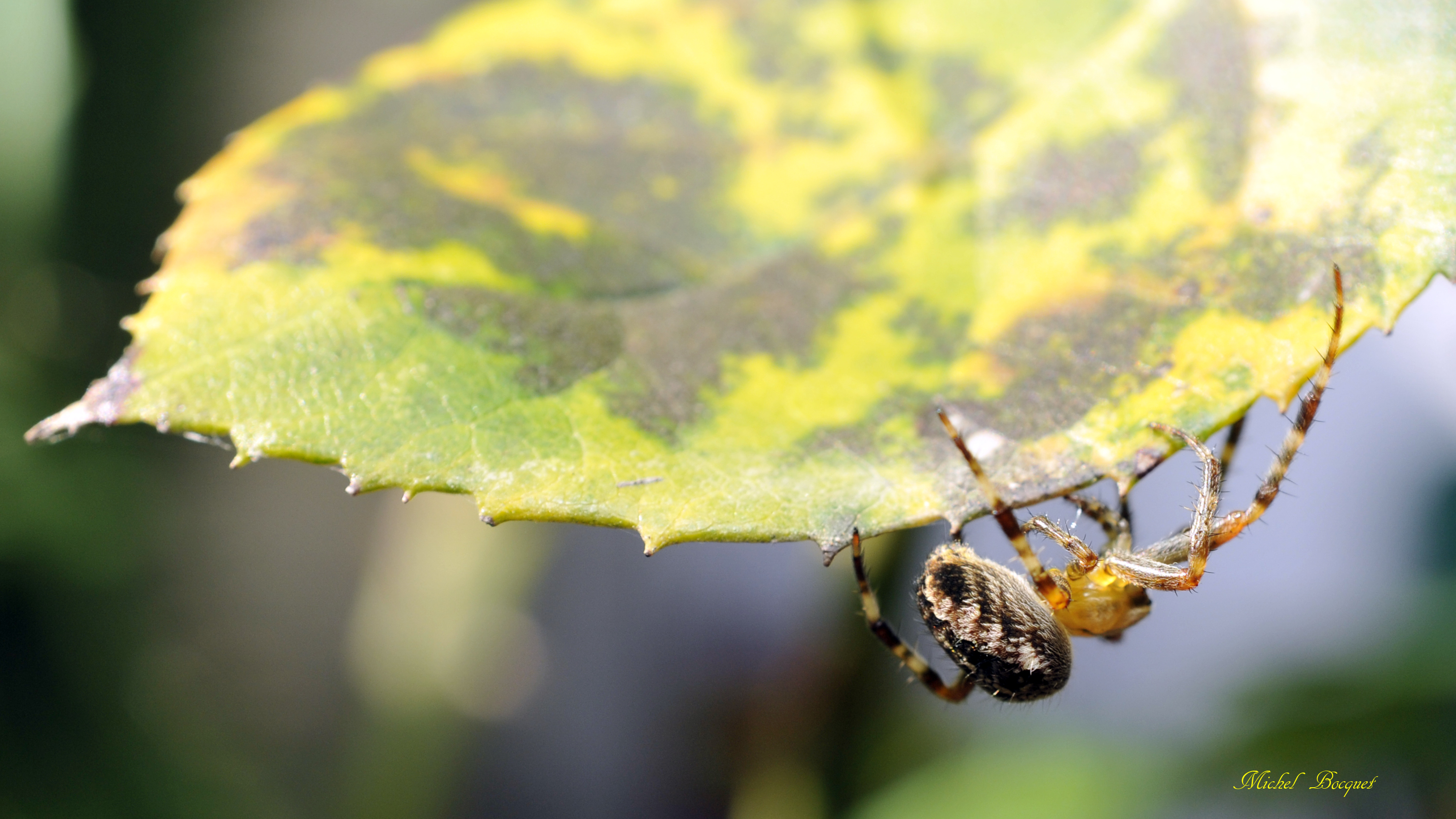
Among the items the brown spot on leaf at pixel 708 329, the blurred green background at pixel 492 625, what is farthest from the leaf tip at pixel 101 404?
the blurred green background at pixel 492 625

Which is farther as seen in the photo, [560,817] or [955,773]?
[560,817]

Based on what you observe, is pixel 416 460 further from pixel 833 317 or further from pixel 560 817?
pixel 560 817

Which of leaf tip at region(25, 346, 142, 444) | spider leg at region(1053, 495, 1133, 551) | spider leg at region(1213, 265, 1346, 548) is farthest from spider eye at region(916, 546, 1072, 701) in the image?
leaf tip at region(25, 346, 142, 444)

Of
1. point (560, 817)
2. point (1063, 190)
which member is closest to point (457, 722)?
point (560, 817)

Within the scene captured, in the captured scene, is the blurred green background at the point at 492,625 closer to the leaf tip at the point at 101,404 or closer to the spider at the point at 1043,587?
the spider at the point at 1043,587
